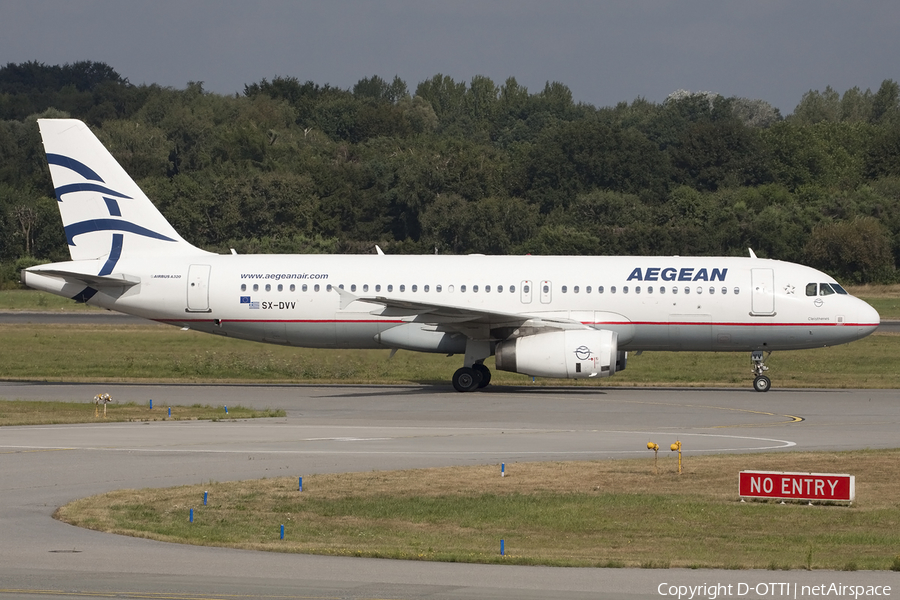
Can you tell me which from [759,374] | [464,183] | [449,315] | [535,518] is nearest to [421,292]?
[449,315]

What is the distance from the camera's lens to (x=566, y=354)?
109 feet

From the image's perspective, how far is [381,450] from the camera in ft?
76.3

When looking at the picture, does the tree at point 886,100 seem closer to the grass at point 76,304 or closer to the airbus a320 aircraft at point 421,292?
the grass at point 76,304

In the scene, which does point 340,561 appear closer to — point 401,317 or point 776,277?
point 401,317

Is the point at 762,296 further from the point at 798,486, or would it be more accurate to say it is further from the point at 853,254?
the point at 853,254

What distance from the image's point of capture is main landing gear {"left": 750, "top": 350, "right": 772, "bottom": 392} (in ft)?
117

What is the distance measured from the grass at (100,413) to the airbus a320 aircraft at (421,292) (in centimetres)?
588

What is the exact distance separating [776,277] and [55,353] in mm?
26450

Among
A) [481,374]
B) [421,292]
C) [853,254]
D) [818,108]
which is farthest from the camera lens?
[818,108]

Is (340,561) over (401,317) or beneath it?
beneath

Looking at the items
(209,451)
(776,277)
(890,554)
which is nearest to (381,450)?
(209,451)

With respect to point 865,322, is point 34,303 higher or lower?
higher

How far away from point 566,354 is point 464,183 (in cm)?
6484

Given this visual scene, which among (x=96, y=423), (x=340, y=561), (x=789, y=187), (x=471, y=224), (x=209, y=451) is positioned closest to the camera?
(x=340, y=561)
